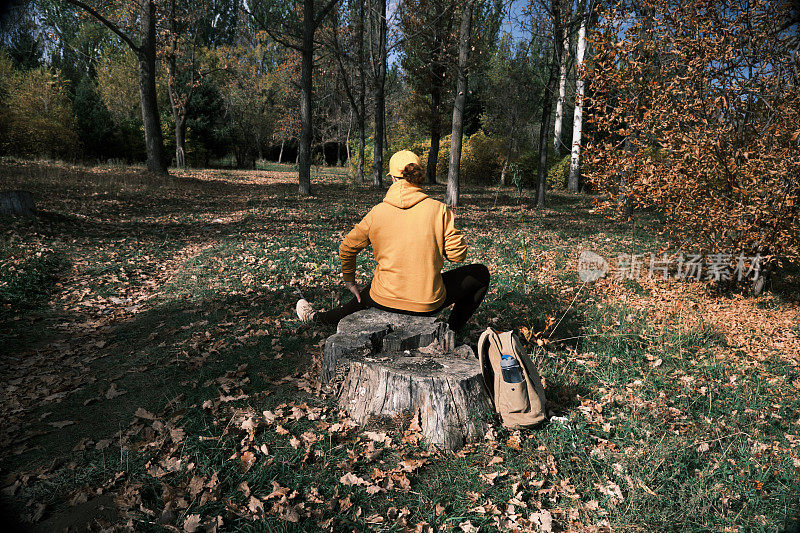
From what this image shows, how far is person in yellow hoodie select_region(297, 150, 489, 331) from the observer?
11.2ft

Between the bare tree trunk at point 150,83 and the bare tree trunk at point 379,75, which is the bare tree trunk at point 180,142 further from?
the bare tree trunk at point 379,75

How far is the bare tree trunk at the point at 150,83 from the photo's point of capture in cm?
1544

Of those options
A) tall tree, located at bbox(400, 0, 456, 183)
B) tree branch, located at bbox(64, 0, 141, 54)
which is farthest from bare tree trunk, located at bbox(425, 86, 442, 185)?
tree branch, located at bbox(64, 0, 141, 54)

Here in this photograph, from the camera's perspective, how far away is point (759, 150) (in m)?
5.64

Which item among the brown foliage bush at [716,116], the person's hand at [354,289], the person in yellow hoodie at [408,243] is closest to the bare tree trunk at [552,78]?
the brown foliage bush at [716,116]

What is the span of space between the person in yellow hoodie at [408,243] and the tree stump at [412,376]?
226 millimetres

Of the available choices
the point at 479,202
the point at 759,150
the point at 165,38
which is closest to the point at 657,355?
the point at 759,150

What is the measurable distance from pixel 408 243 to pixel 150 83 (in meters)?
16.8

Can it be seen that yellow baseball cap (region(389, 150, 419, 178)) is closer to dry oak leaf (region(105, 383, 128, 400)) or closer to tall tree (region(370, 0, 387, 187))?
dry oak leaf (region(105, 383, 128, 400))

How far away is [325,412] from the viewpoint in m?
3.46

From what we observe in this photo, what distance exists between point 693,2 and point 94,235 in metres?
10.9

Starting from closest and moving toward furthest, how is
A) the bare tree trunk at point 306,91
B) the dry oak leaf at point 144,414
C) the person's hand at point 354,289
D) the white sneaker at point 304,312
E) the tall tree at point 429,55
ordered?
the dry oak leaf at point 144,414 → the person's hand at point 354,289 → the white sneaker at point 304,312 → the bare tree trunk at point 306,91 → the tall tree at point 429,55

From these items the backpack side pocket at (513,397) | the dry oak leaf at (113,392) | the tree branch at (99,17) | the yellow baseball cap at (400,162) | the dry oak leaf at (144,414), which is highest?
the tree branch at (99,17)

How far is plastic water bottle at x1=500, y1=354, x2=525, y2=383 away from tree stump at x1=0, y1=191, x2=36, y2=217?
9567mm
